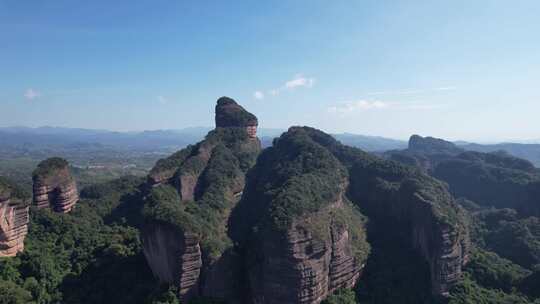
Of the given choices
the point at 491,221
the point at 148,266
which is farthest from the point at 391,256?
the point at 491,221

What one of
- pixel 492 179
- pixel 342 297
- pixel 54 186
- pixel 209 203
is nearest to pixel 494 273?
pixel 342 297

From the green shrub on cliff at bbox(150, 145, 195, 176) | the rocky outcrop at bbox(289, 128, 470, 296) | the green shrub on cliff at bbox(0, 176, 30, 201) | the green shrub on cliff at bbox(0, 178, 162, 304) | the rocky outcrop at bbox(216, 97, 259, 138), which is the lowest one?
the green shrub on cliff at bbox(0, 178, 162, 304)

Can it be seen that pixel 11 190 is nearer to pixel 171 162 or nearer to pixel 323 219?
pixel 171 162

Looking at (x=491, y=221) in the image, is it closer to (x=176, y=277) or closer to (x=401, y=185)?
(x=401, y=185)

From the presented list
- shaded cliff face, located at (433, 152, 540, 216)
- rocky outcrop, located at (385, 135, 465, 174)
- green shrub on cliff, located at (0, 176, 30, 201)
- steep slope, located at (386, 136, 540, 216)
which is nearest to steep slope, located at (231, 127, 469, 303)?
green shrub on cliff, located at (0, 176, 30, 201)

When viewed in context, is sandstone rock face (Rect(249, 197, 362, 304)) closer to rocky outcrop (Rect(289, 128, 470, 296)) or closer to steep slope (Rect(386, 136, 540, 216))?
rocky outcrop (Rect(289, 128, 470, 296))
